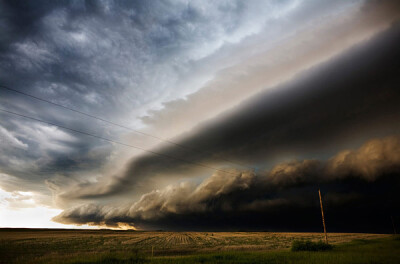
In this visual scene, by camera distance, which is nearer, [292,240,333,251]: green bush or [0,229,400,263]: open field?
[0,229,400,263]: open field

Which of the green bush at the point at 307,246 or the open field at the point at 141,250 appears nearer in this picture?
the open field at the point at 141,250

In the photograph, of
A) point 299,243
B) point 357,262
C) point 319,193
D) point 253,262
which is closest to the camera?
point 357,262

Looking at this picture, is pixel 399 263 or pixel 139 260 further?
pixel 139 260

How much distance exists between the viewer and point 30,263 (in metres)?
27.2

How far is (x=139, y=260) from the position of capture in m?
28.5

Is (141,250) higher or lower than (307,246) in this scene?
lower

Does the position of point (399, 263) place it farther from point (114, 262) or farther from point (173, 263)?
point (114, 262)

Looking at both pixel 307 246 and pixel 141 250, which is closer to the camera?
pixel 307 246

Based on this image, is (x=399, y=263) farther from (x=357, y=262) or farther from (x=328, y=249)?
(x=328, y=249)

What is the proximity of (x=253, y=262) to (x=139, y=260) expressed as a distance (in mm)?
14189

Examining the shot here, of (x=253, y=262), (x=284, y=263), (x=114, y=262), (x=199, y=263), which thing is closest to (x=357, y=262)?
(x=284, y=263)

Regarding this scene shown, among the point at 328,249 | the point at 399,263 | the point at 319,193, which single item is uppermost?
the point at 319,193

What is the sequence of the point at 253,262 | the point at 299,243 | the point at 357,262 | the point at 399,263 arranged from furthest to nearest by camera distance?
the point at 299,243, the point at 253,262, the point at 357,262, the point at 399,263

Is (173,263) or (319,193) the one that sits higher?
(319,193)
